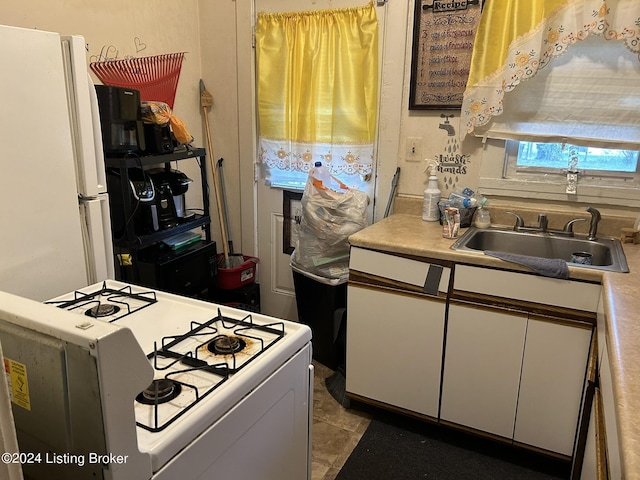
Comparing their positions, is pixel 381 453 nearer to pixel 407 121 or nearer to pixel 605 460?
pixel 605 460

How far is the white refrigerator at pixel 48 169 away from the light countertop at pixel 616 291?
3.60 feet

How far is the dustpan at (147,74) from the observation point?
252 centimetres

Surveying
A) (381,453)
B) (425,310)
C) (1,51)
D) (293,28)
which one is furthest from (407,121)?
(1,51)

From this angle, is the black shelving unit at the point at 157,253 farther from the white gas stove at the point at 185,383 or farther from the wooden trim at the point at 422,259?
the wooden trim at the point at 422,259

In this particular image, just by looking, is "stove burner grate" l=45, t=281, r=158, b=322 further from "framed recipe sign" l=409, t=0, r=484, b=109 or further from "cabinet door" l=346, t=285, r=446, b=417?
"framed recipe sign" l=409, t=0, r=484, b=109

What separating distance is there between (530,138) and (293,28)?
1.40 m

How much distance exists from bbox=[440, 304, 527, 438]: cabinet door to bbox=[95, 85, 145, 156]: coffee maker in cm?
156

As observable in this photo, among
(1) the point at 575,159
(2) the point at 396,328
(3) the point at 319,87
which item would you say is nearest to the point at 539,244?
(1) the point at 575,159

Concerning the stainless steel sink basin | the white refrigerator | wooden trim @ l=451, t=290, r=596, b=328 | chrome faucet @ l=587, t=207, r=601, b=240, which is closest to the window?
chrome faucet @ l=587, t=207, r=601, b=240

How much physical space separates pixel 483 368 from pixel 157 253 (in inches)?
62.3

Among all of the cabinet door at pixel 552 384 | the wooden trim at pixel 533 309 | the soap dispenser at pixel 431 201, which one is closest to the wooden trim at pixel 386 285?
the wooden trim at pixel 533 309

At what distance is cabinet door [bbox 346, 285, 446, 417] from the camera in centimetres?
214

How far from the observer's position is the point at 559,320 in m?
1.88

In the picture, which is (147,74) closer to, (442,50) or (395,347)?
(442,50)
